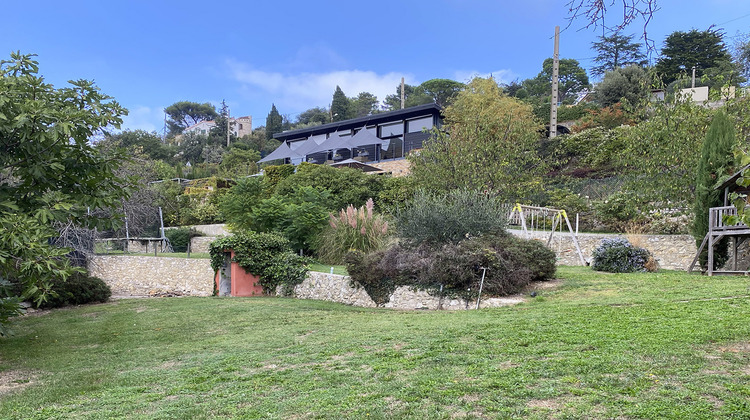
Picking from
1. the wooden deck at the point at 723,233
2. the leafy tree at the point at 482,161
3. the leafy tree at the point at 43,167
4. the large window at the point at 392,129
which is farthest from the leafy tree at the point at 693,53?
the leafy tree at the point at 43,167

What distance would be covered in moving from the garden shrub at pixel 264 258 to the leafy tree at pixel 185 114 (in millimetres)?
73731

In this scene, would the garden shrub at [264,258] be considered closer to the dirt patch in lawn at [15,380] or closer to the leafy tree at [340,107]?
the dirt patch in lawn at [15,380]

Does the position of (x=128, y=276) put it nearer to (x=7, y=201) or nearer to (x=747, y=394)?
(x=7, y=201)

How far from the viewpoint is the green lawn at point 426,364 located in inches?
138

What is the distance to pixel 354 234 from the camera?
49.2 feet

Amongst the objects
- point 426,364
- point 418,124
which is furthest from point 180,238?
point 426,364

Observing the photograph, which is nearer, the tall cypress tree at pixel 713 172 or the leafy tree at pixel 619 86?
the tall cypress tree at pixel 713 172

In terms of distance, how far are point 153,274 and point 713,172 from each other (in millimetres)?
20931

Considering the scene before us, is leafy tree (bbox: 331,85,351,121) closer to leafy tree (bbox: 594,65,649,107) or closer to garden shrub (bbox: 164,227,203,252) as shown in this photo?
leafy tree (bbox: 594,65,649,107)

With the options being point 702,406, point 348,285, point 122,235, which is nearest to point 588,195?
point 348,285

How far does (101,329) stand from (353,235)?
24.3 ft

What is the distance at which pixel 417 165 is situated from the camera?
65.2 feet

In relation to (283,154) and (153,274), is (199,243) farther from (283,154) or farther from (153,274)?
(283,154)

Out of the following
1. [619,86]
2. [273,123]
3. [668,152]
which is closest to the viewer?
[668,152]
